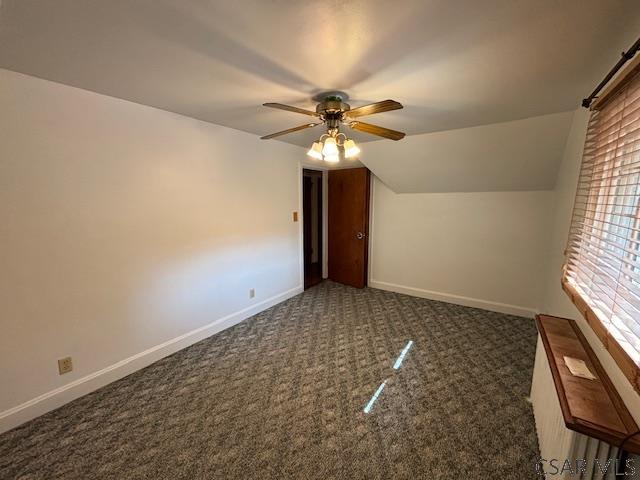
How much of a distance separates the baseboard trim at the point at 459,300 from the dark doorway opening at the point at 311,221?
1.25 meters

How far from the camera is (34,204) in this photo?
5.60 ft

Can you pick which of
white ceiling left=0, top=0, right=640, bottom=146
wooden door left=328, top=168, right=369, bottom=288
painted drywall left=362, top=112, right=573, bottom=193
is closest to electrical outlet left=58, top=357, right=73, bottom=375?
white ceiling left=0, top=0, right=640, bottom=146

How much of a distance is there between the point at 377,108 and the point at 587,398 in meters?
1.74

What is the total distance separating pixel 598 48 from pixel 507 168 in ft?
5.66

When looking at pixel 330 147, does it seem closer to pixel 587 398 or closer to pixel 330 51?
pixel 330 51

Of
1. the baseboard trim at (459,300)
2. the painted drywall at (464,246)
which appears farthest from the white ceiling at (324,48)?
the baseboard trim at (459,300)

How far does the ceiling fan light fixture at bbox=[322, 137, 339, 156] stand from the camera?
6.02 feet

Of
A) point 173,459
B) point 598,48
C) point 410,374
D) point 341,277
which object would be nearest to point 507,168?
point 598,48

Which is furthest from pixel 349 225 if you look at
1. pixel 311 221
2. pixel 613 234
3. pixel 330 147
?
pixel 613 234

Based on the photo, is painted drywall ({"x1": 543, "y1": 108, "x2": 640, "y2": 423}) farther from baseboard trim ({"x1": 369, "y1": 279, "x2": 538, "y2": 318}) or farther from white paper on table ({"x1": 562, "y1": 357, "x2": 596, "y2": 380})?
baseboard trim ({"x1": 369, "y1": 279, "x2": 538, "y2": 318})

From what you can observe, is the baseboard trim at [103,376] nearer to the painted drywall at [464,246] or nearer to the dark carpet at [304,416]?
the dark carpet at [304,416]

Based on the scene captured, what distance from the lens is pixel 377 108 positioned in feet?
5.13

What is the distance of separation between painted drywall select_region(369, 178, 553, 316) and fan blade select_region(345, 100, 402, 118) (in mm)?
2452

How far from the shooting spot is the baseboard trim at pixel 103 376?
1.71 meters
